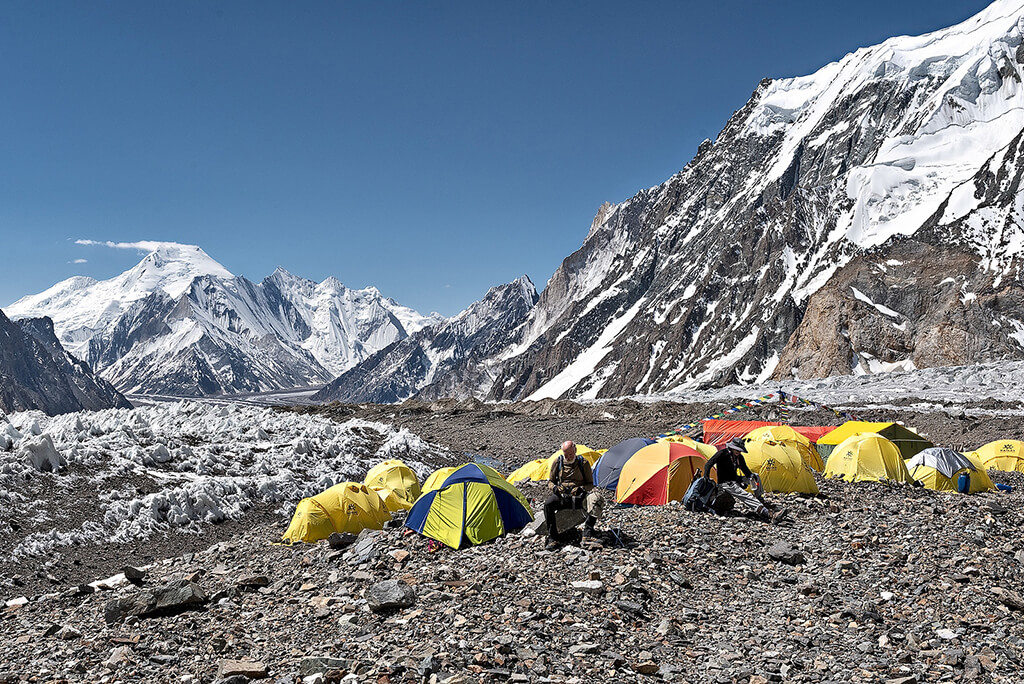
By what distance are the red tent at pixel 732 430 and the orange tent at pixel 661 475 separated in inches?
384

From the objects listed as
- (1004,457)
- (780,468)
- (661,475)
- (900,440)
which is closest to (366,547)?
(661,475)

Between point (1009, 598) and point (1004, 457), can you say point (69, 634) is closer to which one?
point (1009, 598)

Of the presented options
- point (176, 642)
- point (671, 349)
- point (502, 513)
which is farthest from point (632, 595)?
point (671, 349)

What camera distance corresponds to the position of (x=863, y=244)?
104125 mm

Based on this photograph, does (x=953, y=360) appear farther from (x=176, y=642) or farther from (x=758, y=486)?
(x=176, y=642)

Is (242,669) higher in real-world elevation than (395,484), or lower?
lower

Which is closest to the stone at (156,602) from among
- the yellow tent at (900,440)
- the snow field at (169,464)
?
the snow field at (169,464)

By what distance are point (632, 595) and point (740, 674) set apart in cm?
226

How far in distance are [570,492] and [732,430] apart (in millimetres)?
20773

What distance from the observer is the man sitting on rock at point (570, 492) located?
11.7m

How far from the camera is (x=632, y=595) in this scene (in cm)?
954

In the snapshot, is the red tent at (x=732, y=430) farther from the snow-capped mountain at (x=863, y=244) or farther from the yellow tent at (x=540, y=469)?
the snow-capped mountain at (x=863, y=244)

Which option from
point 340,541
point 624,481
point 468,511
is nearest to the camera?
point 468,511

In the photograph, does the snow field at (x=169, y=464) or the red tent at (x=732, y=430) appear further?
the red tent at (x=732, y=430)
